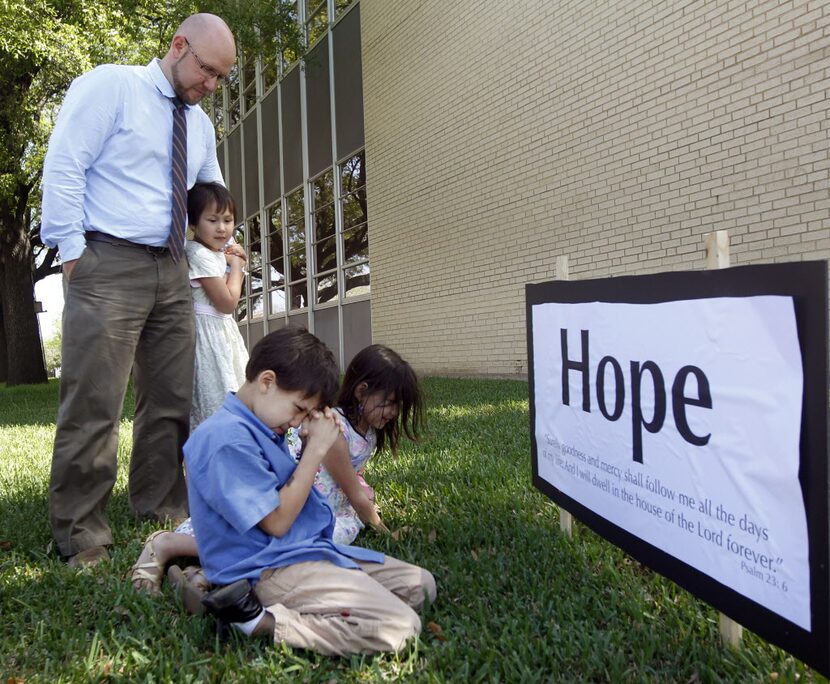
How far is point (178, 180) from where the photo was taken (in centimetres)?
347

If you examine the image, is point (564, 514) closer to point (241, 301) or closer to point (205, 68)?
point (205, 68)

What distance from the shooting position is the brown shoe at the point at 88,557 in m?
3.16

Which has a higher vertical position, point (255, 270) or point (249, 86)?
point (249, 86)

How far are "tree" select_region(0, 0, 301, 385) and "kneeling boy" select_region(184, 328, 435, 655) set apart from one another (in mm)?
12729

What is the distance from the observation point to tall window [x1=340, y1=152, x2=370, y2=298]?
1491cm

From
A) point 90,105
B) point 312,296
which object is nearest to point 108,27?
point 312,296

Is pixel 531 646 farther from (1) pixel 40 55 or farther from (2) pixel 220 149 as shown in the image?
(2) pixel 220 149

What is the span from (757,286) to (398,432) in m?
1.88

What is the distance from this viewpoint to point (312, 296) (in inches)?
664

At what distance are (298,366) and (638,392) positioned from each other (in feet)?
3.63

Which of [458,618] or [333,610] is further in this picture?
[458,618]

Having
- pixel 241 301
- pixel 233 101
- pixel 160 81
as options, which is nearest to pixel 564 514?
pixel 160 81

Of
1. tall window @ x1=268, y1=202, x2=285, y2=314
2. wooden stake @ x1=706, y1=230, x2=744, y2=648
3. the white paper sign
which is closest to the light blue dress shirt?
the white paper sign

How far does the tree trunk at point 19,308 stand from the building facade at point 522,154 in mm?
6831
